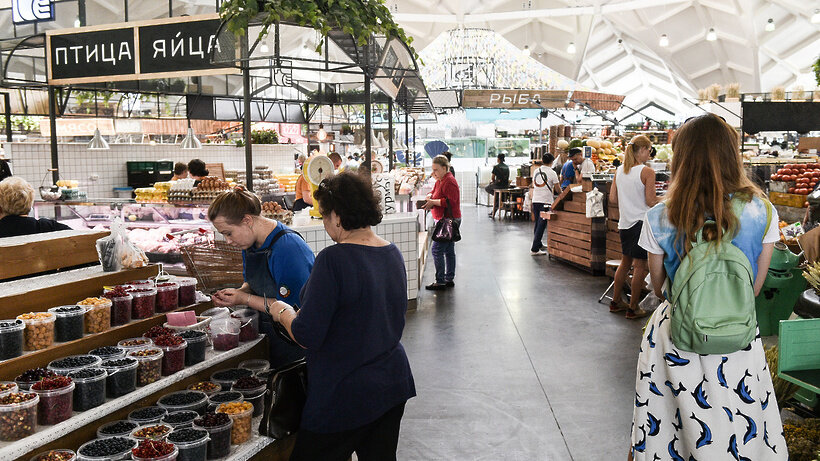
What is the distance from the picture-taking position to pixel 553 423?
4.16 m

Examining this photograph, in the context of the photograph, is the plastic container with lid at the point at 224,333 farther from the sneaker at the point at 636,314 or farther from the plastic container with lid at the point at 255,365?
the sneaker at the point at 636,314

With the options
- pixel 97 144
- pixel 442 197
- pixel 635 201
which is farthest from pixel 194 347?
pixel 97 144

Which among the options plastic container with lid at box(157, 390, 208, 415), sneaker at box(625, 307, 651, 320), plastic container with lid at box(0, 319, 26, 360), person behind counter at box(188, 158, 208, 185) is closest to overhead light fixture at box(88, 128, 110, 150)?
person behind counter at box(188, 158, 208, 185)

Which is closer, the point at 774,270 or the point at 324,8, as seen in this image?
the point at 324,8

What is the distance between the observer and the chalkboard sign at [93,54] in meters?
5.47

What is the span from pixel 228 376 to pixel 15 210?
6.66 feet

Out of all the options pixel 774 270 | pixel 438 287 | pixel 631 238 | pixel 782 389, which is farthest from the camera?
pixel 438 287

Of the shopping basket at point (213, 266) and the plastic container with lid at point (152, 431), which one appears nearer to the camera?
the plastic container with lid at point (152, 431)

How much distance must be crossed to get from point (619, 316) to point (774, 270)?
93.0 inches

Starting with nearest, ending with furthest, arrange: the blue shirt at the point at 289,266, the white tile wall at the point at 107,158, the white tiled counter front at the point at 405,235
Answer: the blue shirt at the point at 289,266 → the white tiled counter front at the point at 405,235 → the white tile wall at the point at 107,158

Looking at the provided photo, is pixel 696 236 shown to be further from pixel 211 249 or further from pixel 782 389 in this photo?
pixel 211 249

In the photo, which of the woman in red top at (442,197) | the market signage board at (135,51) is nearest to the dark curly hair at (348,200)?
the market signage board at (135,51)

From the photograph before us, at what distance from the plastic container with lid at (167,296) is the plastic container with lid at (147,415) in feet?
1.85

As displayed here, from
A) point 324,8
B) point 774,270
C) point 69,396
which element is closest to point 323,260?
point 69,396
